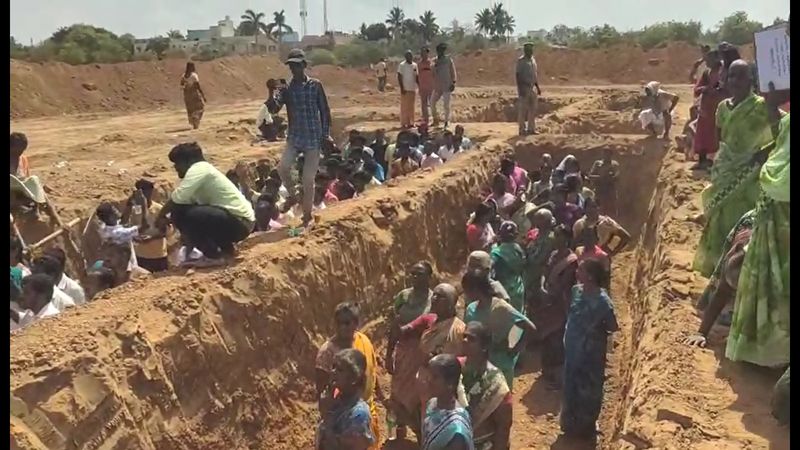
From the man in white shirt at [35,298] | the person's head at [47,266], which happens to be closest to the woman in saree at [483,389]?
the man in white shirt at [35,298]

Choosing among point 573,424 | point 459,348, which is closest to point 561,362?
point 573,424

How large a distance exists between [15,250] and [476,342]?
4.32 meters

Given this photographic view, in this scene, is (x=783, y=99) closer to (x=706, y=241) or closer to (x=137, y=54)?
(x=706, y=241)

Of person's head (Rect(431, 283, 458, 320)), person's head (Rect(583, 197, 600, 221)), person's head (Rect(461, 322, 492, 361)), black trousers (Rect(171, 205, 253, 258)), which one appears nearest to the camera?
person's head (Rect(461, 322, 492, 361))

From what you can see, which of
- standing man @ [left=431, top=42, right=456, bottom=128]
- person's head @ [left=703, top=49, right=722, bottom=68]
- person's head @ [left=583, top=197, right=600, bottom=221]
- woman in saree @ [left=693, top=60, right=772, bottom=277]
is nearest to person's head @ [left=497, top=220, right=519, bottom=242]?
person's head @ [left=583, top=197, right=600, bottom=221]

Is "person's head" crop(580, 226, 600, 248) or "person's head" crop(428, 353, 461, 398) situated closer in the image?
"person's head" crop(428, 353, 461, 398)

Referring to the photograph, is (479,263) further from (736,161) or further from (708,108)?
(708,108)

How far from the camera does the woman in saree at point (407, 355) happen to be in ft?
21.9

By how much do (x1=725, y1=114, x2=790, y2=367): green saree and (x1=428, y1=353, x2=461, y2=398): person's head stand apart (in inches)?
70.9

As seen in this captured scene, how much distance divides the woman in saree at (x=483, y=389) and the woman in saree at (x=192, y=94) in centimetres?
1579

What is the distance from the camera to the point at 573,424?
287 inches

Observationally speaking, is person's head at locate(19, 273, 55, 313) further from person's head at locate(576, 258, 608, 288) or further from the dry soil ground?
person's head at locate(576, 258, 608, 288)

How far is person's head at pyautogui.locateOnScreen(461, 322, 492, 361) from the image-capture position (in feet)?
17.9

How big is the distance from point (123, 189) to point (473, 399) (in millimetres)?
8157
